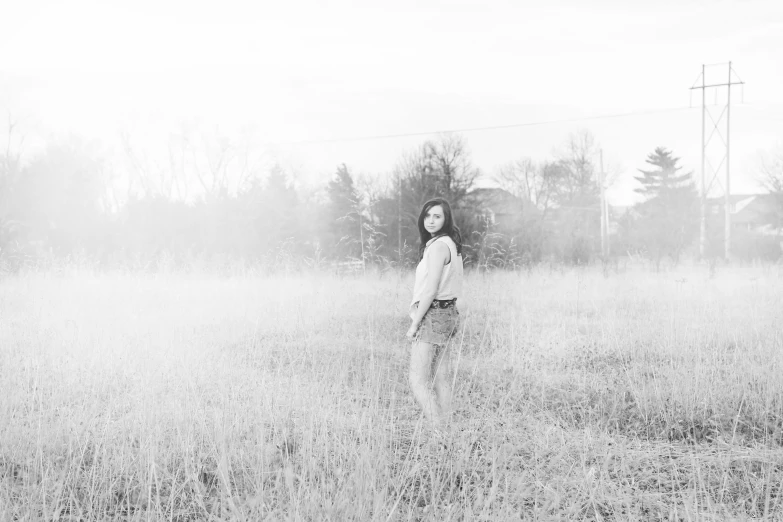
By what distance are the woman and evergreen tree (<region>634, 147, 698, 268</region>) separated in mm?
11453

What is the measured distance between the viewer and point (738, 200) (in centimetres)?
6838

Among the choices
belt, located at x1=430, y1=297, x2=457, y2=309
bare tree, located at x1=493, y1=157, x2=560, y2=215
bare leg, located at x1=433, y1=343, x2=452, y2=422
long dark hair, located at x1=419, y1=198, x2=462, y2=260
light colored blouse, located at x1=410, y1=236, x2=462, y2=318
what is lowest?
bare leg, located at x1=433, y1=343, x2=452, y2=422

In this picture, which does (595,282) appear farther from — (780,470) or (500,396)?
(780,470)

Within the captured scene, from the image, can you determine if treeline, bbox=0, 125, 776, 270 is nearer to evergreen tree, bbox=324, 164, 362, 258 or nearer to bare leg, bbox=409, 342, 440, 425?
evergreen tree, bbox=324, 164, 362, 258

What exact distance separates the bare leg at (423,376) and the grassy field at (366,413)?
23 cm

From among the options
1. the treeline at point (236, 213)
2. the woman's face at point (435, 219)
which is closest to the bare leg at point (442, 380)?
the woman's face at point (435, 219)

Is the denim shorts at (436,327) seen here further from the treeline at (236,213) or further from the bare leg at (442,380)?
the treeline at (236,213)

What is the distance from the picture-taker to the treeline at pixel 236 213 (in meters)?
14.0

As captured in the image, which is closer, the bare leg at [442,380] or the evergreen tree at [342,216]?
the bare leg at [442,380]

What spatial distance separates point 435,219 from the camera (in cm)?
365

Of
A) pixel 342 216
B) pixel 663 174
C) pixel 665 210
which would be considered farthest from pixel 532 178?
pixel 342 216

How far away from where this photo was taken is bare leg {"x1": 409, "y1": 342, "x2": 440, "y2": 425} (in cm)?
360

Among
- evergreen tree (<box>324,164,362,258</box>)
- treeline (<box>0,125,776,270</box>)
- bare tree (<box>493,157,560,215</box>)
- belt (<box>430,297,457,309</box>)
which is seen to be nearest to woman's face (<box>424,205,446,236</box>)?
belt (<box>430,297,457,309</box>)

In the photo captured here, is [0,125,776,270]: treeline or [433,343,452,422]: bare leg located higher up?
[0,125,776,270]: treeline
